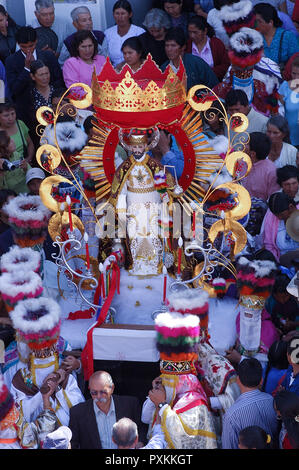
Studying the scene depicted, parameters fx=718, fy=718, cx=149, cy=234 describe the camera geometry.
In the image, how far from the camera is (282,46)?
8.39 meters

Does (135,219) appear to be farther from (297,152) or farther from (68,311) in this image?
(297,152)

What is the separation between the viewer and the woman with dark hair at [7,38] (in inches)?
339

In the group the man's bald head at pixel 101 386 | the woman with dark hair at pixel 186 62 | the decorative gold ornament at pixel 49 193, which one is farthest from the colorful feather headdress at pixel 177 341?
the woman with dark hair at pixel 186 62

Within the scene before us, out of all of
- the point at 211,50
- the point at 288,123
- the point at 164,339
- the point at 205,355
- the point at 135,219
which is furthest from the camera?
the point at 211,50

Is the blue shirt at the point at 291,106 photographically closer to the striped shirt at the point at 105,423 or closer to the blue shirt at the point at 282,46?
the blue shirt at the point at 282,46

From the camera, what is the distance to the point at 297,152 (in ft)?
24.5

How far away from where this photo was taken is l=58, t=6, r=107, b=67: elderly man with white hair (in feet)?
28.0

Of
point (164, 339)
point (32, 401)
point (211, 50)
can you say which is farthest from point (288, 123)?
point (32, 401)

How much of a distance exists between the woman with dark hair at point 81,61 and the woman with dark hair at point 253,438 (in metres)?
5.00

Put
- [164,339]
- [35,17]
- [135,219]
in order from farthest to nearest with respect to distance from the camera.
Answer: [35,17], [135,219], [164,339]

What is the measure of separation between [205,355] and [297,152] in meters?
3.03

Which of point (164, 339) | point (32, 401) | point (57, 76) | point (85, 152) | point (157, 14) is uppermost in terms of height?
point (157, 14)

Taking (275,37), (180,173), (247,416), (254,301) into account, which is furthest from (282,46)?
(247,416)

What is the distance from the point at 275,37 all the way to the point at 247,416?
5131 millimetres
